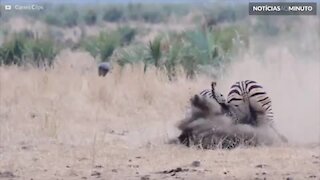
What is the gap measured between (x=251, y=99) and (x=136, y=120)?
90.7 inches

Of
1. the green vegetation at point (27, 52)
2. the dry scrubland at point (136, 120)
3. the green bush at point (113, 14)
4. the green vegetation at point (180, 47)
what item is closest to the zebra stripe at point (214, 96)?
the dry scrubland at point (136, 120)

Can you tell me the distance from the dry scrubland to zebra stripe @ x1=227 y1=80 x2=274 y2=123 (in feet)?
1.43

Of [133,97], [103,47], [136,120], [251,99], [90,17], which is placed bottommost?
[136,120]

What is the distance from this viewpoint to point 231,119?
11.5 m

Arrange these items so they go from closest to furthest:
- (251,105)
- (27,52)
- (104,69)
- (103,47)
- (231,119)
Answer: (231,119)
(251,105)
(104,69)
(27,52)
(103,47)

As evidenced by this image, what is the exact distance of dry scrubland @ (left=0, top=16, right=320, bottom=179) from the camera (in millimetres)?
9648

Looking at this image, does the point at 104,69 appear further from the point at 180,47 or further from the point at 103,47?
the point at 103,47

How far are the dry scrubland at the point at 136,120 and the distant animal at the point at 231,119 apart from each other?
0.28m

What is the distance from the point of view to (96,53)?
22125 mm

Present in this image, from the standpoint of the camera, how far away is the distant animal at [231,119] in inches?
441
